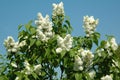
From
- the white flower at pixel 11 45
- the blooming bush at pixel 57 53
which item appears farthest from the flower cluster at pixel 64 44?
the white flower at pixel 11 45

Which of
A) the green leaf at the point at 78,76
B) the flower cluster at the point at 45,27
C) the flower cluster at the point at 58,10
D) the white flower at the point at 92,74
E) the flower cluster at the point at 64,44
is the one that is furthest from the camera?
the flower cluster at the point at 58,10

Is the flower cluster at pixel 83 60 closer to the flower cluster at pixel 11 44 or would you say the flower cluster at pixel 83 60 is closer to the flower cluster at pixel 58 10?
the flower cluster at pixel 58 10

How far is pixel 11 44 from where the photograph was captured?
709 centimetres

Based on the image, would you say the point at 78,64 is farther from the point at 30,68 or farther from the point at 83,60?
the point at 30,68

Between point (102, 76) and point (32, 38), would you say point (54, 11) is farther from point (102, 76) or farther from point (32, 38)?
point (102, 76)

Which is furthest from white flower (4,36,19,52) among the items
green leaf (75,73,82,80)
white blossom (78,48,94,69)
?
green leaf (75,73,82,80)

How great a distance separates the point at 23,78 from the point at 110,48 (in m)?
1.50

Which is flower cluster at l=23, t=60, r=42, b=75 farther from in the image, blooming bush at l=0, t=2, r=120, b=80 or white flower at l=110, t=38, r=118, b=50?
white flower at l=110, t=38, r=118, b=50

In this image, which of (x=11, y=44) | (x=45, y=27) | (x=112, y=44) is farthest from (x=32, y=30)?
(x=112, y=44)

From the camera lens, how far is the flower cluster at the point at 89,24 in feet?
23.1

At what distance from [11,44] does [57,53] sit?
1.04m

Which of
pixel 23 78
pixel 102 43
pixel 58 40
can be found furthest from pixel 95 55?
pixel 23 78

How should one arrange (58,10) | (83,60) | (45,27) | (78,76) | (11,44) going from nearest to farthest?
(78,76) < (83,60) < (45,27) < (11,44) < (58,10)

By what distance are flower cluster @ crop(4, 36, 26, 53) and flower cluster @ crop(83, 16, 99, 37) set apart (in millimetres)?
1138
